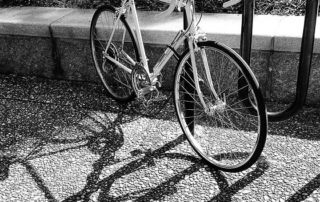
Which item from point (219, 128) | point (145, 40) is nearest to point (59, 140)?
point (145, 40)

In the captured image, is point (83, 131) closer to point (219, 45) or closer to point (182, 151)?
point (182, 151)

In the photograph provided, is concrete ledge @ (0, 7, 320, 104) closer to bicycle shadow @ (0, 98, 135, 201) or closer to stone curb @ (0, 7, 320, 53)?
stone curb @ (0, 7, 320, 53)

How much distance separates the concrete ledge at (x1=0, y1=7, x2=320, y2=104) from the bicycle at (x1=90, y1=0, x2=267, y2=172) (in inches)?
8.5

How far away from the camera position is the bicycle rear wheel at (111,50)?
12.5 ft

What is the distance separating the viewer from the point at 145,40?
3912mm

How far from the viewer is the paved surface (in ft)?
9.45

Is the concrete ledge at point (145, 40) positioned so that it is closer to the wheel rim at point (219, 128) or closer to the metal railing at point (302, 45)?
the wheel rim at point (219, 128)

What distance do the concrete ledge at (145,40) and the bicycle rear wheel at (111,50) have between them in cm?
15

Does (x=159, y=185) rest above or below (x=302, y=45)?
below

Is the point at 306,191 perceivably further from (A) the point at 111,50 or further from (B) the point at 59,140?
(A) the point at 111,50

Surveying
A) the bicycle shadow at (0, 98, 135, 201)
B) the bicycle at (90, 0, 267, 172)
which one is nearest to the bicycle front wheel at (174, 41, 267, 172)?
the bicycle at (90, 0, 267, 172)

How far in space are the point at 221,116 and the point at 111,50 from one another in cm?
115

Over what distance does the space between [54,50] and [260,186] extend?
2497mm

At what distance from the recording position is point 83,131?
366cm
